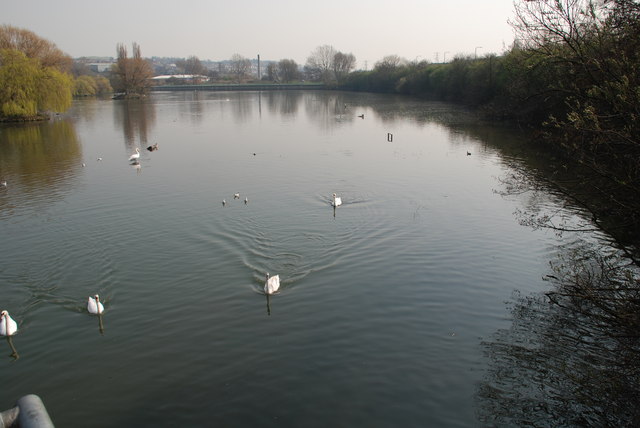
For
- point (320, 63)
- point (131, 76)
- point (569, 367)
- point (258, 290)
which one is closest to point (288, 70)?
point (320, 63)

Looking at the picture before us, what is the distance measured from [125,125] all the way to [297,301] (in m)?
44.2

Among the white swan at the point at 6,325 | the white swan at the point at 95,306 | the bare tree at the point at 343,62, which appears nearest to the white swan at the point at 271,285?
the white swan at the point at 95,306

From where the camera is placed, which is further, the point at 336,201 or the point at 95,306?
the point at 336,201

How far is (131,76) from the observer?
3949 inches

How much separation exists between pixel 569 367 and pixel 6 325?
451 inches

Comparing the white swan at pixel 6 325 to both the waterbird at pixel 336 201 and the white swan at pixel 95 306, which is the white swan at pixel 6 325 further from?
the waterbird at pixel 336 201

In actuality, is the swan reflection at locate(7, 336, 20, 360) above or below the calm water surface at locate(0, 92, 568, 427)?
below

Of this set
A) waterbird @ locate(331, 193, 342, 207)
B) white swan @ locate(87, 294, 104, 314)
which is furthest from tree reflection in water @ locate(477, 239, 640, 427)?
waterbird @ locate(331, 193, 342, 207)

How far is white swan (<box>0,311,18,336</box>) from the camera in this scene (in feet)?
33.1

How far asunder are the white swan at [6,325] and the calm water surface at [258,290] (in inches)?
7.3

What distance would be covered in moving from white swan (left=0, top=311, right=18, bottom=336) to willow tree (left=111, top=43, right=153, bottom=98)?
95.9m

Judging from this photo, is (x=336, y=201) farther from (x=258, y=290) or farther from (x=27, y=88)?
(x=27, y=88)

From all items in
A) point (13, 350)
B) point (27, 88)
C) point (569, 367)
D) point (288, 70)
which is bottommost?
point (13, 350)

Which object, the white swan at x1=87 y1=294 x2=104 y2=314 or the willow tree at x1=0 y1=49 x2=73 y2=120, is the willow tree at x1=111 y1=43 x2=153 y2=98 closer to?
the willow tree at x1=0 y1=49 x2=73 y2=120
